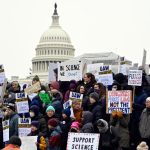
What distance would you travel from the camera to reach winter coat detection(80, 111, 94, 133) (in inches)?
521

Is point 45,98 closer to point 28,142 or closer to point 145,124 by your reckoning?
point 28,142

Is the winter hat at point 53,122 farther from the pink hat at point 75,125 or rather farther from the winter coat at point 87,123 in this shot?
the winter coat at point 87,123

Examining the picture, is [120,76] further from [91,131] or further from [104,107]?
[91,131]

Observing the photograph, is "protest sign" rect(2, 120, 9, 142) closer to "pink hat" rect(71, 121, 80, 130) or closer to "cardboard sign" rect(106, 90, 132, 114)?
"pink hat" rect(71, 121, 80, 130)

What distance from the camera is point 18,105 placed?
1565cm

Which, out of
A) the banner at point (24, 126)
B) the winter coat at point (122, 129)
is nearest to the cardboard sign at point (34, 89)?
the banner at point (24, 126)

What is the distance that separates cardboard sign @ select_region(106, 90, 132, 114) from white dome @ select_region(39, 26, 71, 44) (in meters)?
134

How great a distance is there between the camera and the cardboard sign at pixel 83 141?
39.9 feet

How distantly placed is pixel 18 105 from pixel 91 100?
2.16 meters

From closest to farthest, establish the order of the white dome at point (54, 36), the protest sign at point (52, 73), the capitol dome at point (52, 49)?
1. the protest sign at point (52, 73)
2. the capitol dome at point (52, 49)
3. the white dome at point (54, 36)

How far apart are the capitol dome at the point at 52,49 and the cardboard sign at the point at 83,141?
12217 cm

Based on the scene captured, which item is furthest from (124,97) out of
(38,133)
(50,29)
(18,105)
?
(50,29)

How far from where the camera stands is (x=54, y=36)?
148375 millimetres

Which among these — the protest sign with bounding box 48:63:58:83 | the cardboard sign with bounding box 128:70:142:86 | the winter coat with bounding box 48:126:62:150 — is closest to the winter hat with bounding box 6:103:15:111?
the winter coat with bounding box 48:126:62:150
